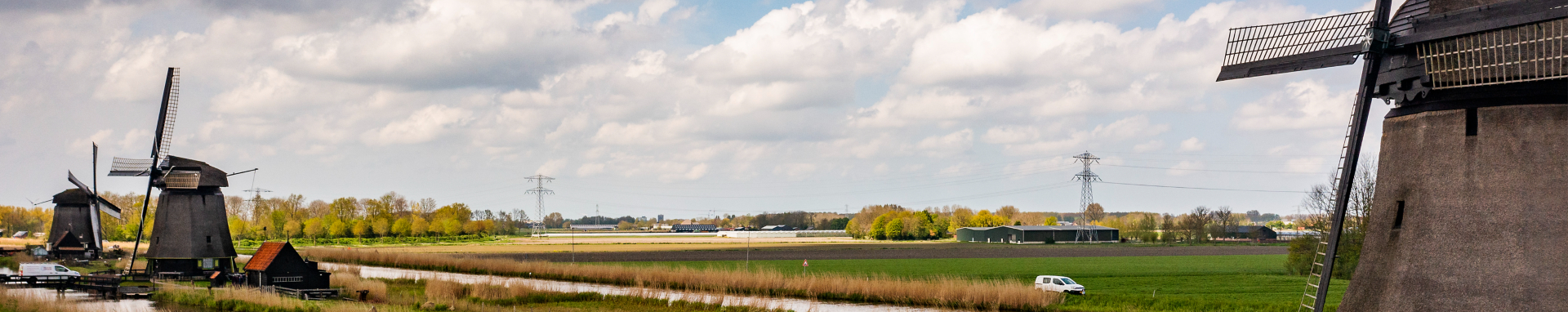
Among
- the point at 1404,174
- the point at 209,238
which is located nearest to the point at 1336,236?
the point at 1404,174

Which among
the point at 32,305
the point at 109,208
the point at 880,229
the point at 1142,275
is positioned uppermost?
the point at 109,208

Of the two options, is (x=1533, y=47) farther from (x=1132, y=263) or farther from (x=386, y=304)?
(x=1132, y=263)

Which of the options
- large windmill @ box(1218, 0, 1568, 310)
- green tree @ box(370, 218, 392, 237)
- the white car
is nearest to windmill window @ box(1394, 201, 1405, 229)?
large windmill @ box(1218, 0, 1568, 310)

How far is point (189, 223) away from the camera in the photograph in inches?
1795

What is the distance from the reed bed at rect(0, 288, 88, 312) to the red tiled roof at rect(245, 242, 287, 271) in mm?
7132

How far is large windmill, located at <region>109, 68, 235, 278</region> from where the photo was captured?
45.4 meters

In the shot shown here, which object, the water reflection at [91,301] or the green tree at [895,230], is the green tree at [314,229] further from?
the water reflection at [91,301]

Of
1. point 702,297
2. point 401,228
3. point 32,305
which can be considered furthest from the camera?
point 401,228

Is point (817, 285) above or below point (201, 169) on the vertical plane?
below

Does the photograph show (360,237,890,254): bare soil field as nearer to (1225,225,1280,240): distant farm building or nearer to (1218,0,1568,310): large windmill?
(1225,225,1280,240): distant farm building

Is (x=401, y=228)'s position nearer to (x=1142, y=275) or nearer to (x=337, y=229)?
(x=337, y=229)

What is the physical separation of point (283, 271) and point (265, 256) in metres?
1.22

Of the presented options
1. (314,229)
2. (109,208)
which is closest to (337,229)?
(314,229)

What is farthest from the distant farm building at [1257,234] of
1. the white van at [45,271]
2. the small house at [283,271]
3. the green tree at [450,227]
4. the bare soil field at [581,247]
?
the white van at [45,271]
